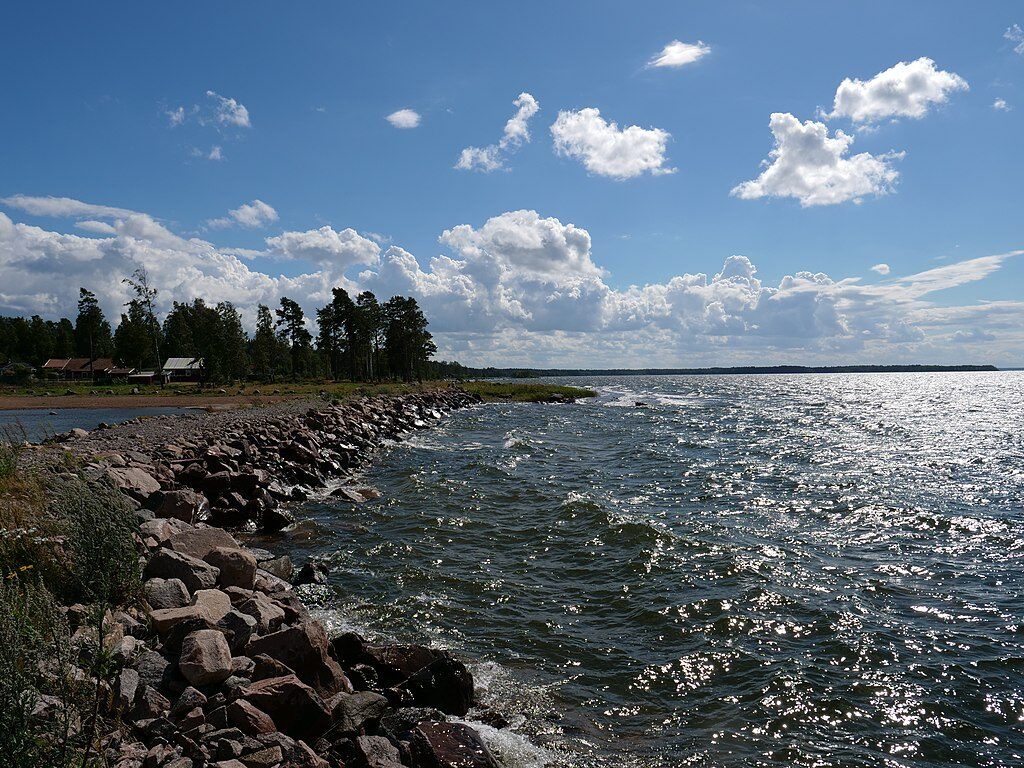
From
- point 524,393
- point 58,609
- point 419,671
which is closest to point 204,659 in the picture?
point 58,609

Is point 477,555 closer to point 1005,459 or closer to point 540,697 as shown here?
point 540,697

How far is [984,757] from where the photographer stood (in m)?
6.76

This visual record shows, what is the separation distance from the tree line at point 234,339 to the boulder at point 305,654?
280 feet

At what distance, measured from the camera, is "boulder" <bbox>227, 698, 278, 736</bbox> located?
5.45m

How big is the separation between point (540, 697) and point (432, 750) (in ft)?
8.02

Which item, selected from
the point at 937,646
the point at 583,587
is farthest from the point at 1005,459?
the point at 583,587

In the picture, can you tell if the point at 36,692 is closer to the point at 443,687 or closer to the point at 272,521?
the point at 443,687

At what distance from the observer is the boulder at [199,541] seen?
370 inches

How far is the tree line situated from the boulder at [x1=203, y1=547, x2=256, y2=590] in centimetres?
8268

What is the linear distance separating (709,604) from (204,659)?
8458 millimetres

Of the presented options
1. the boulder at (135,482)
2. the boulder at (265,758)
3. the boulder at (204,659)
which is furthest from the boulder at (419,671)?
the boulder at (135,482)

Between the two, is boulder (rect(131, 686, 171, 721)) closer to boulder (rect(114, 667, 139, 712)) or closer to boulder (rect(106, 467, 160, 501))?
boulder (rect(114, 667, 139, 712))

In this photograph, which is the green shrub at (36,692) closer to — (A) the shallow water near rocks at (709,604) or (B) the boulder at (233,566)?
(B) the boulder at (233,566)

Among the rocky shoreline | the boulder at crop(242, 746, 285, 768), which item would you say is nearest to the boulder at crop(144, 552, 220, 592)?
the rocky shoreline
